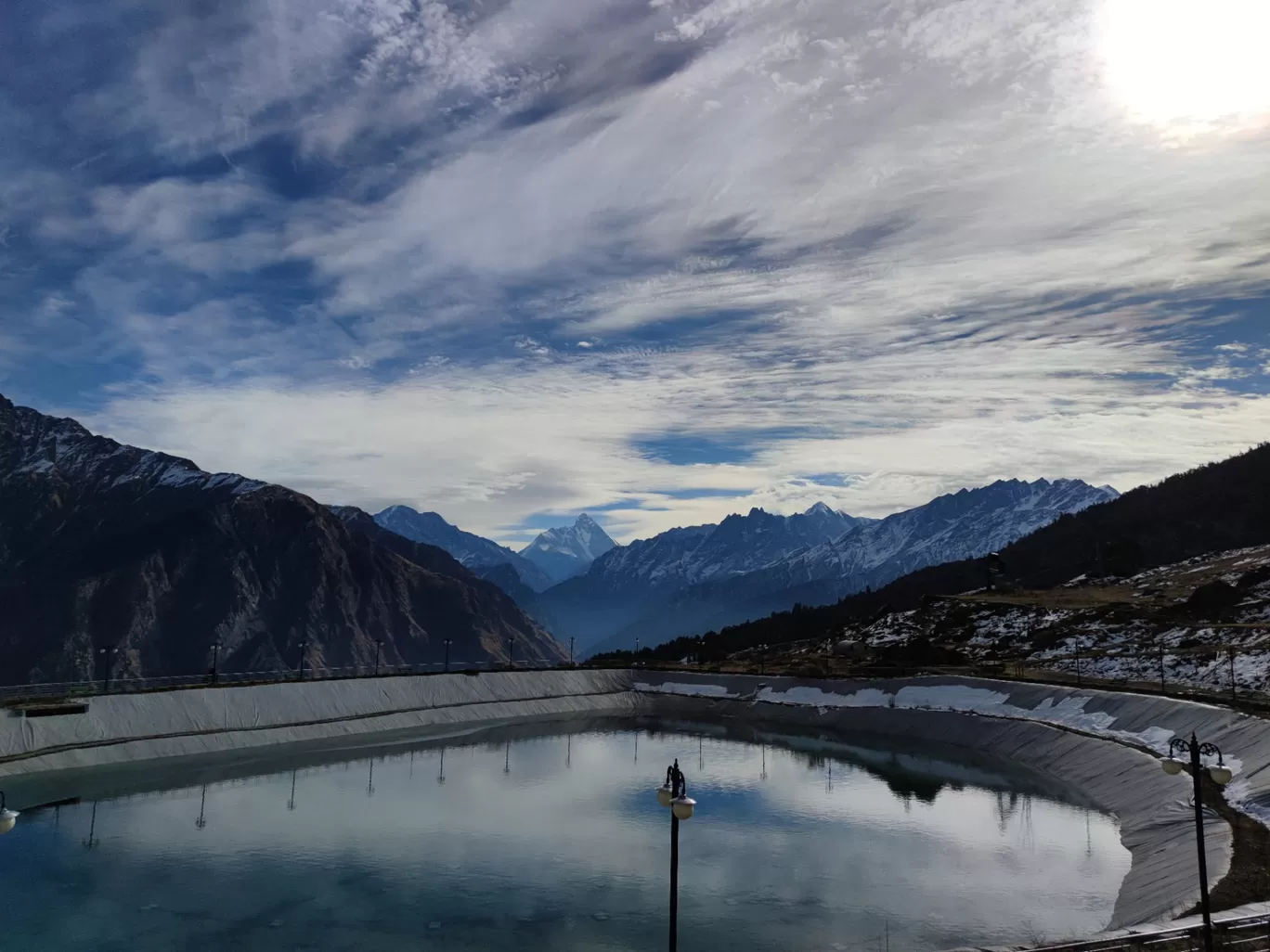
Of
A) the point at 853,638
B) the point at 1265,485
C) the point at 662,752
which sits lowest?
the point at 662,752

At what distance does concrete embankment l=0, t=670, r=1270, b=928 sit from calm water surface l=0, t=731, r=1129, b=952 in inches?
123

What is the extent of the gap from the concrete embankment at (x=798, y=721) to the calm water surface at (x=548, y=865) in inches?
123

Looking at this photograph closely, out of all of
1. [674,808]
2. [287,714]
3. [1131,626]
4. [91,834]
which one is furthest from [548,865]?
[1131,626]

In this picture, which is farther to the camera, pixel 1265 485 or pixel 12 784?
pixel 1265 485

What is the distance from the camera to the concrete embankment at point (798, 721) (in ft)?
138

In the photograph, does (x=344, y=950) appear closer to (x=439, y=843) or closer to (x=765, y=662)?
(x=439, y=843)

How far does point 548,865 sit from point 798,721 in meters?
59.6

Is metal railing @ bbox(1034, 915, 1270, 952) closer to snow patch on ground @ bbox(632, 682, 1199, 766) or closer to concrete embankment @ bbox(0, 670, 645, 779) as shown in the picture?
snow patch on ground @ bbox(632, 682, 1199, 766)

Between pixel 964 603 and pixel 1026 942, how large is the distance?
336 feet

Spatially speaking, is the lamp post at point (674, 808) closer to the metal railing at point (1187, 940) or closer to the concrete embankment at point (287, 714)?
the metal railing at point (1187, 940)

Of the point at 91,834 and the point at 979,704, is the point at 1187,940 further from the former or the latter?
the point at 979,704

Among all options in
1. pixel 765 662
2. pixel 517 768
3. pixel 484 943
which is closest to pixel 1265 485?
pixel 765 662

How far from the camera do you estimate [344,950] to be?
1168 inches

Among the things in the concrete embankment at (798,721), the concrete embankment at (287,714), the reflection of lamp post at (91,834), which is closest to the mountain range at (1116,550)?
the concrete embankment at (798,721)
